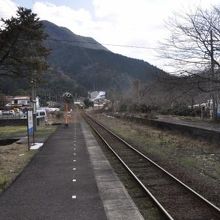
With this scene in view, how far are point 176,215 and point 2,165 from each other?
1057cm

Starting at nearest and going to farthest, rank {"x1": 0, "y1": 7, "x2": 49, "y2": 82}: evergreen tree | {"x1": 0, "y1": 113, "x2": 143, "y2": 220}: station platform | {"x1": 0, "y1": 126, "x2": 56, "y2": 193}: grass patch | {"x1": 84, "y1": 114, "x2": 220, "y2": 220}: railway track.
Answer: {"x1": 84, "y1": 114, "x2": 220, "y2": 220}: railway track → {"x1": 0, "y1": 113, "x2": 143, "y2": 220}: station platform → {"x1": 0, "y1": 126, "x2": 56, "y2": 193}: grass patch → {"x1": 0, "y1": 7, "x2": 49, "y2": 82}: evergreen tree

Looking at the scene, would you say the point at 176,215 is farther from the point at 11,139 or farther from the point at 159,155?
the point at 11,139

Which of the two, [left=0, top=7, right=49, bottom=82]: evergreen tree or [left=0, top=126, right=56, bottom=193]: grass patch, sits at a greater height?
[left=0, top=7, right=49, bottom=82]: evergreen tree

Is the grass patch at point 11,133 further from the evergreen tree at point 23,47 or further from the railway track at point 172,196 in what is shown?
the railway track at point 172,196

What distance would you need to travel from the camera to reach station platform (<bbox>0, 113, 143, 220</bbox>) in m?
10.0

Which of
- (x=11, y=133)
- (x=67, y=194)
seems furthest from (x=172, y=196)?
(x=11, y=133)

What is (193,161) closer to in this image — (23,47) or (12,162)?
(12,162)

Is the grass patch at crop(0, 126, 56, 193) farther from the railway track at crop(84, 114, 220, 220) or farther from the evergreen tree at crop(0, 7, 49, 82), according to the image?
the evergreen tree at crop(0, 7, 49, 82)

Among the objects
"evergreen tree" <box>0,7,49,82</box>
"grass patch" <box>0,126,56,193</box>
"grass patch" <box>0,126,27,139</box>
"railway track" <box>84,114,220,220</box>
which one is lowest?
"grass patch" <box>0,126,27,139</box>

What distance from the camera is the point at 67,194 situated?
40.4 feet

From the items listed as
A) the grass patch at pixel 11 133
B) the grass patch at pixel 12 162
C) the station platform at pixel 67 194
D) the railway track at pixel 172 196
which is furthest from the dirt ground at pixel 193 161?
the grass patch at pixel 11 133

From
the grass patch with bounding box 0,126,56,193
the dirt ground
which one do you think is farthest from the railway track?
the grass patch with bounding box 0,126,56,193

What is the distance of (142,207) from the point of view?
1066 cm

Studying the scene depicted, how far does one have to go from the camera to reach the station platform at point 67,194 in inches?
396
